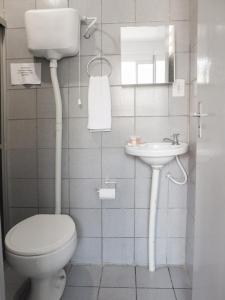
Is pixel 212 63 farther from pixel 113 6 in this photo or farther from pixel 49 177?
pixel 49 177

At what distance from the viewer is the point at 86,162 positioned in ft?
6.63

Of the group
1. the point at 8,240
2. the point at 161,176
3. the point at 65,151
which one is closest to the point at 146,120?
the point at 161,176

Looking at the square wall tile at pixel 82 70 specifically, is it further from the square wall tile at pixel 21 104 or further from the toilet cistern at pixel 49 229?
the square wall tile at pixel 21 104

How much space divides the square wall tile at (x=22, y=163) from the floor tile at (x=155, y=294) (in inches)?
44.2

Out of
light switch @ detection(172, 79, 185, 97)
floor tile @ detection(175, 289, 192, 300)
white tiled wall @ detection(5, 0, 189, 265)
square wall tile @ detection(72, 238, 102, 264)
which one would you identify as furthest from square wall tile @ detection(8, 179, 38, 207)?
light switch @ detection(172, 79, 185, 97)

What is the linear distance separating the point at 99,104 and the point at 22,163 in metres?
0.76

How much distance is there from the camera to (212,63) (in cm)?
114

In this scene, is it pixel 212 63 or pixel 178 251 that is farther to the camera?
pixel 178 251

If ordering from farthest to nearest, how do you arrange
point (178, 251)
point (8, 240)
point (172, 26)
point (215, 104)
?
point (178, 251) → point (172, 26) → point (8, 240) → point (215, 104)

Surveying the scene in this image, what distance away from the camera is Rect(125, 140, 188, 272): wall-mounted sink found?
5.47 ft

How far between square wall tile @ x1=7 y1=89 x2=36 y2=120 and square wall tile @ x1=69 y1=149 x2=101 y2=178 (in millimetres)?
435

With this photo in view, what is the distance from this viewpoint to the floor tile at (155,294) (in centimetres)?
165

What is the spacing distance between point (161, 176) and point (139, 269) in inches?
28.1

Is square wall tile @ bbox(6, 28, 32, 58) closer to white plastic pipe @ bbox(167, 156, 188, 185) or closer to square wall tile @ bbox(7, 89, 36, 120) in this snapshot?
square wall tile @ bbox(7, 89, 36, 120)
